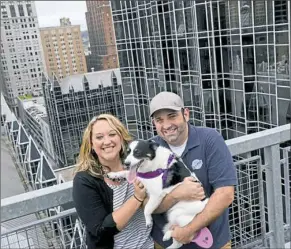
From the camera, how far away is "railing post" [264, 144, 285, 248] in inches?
98.6

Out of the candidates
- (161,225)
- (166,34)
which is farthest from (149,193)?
(166,34)

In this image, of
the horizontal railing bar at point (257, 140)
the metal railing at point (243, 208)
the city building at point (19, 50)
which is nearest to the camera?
the metal railing at point (243, 208)

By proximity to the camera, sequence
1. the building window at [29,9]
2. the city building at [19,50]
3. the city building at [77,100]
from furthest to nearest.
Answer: the building window at [29,9] < the city building at [19,50] < the city building at [77,100]

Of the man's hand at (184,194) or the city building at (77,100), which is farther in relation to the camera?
the city building at (77,100)

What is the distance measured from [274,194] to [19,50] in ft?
143

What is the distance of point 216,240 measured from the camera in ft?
5.91

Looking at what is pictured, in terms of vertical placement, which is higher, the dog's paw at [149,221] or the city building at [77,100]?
the dog's paw at [149,221]

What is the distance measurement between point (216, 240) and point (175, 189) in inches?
15.9

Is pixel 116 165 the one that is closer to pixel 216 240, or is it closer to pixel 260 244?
pixel 216 240

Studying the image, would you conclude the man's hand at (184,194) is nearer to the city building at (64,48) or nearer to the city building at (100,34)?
the city building at (100,34)

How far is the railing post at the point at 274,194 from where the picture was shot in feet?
8.21

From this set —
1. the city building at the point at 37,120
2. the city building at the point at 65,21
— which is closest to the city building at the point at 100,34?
the city building at the point at 65,21

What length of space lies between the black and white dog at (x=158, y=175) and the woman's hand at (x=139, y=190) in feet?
0.06

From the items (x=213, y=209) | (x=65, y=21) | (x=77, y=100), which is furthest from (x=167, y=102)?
(x=65, y=21)
